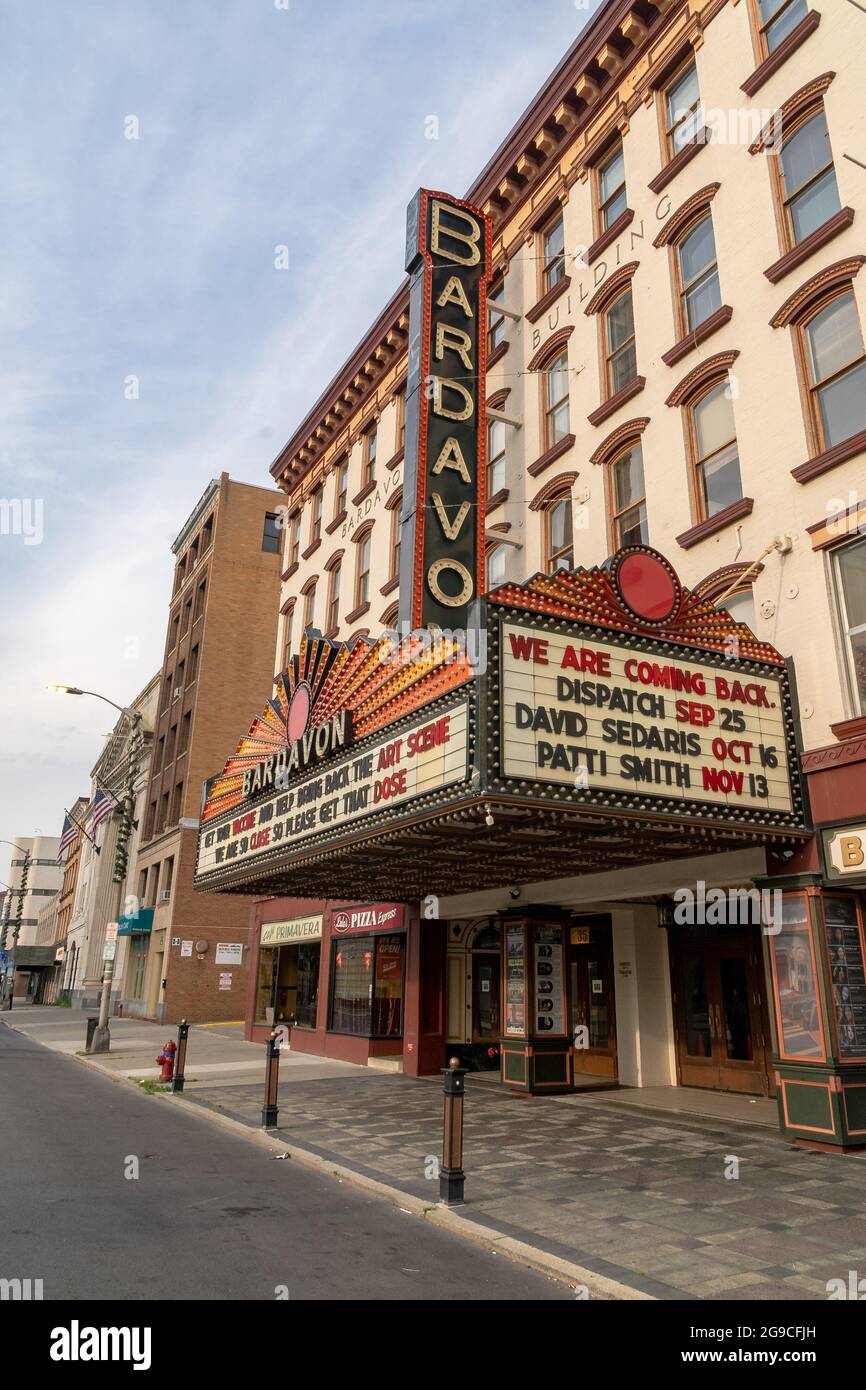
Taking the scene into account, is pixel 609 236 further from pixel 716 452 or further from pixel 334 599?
pixel 334 599

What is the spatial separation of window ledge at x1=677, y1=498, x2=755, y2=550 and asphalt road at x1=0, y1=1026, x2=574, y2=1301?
10.2 meters

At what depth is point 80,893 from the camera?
220 feet

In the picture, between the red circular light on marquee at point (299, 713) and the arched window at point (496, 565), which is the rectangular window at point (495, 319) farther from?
the red circular light on marquee at point (299, 713)

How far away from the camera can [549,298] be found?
1962 cm

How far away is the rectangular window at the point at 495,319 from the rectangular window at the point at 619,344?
3588 mm

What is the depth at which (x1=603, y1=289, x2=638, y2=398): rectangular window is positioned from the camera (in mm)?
17234

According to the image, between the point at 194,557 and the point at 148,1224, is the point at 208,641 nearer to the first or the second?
the point at 194,557

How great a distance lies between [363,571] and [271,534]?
66.8 ft

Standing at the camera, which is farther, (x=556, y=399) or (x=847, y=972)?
(x=556, y=399)

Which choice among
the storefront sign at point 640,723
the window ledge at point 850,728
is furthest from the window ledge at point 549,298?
the window ledge at point 850,728

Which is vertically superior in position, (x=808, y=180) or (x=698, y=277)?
(x=698, y=277)

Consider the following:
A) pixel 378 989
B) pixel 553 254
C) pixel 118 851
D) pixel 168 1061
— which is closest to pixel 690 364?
pixel 553 254

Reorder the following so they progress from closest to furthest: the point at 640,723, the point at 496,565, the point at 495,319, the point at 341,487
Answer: the point at 640,723, the point at 496,565, the point at 495,319, the point at 341,487

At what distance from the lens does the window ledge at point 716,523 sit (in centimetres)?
1352
